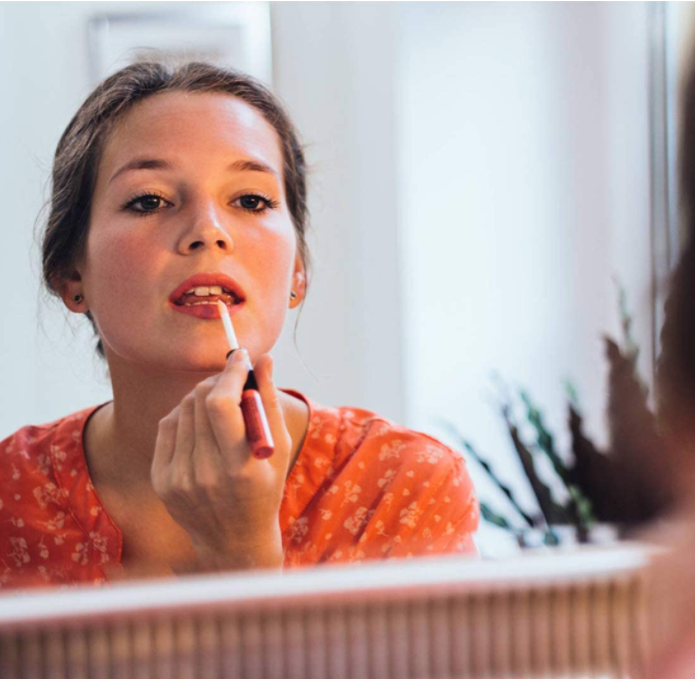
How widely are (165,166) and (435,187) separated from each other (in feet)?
0.56

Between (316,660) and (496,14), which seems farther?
(496,14)

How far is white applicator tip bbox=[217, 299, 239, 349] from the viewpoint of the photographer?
0.46 meters

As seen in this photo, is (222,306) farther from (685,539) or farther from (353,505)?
(685,539)

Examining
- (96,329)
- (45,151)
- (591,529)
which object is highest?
(45,151)

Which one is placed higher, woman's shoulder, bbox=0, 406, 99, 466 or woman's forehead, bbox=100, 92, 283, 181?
woman's forehead, bbox=100, 92, 283, 181

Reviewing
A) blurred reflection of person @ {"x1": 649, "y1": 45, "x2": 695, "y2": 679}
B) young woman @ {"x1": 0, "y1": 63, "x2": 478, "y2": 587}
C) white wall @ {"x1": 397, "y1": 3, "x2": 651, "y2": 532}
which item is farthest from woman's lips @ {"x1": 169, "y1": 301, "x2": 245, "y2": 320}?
blurred reflection of person @ {"x1": 649, "y1": 45, "x2": 695, "y2": 679}

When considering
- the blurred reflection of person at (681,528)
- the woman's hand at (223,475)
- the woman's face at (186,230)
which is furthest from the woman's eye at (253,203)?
the blurred reflection of person at (681,528)

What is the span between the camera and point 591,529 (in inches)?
19.0

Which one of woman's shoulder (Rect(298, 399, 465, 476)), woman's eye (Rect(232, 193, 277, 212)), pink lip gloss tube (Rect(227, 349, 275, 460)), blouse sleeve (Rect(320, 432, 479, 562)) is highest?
woman's eye (Rect(232, 193, 277, 212))

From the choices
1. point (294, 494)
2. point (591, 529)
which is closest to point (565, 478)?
point (591, 529)

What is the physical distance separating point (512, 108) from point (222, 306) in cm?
24

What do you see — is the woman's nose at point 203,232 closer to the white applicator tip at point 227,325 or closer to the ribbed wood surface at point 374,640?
the white applicator tip at point 227,325

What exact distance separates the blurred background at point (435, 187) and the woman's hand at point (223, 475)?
7 centimetres

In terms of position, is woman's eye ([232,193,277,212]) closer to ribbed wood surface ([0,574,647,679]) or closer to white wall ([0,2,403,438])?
white wall ([0,2,403,438])
